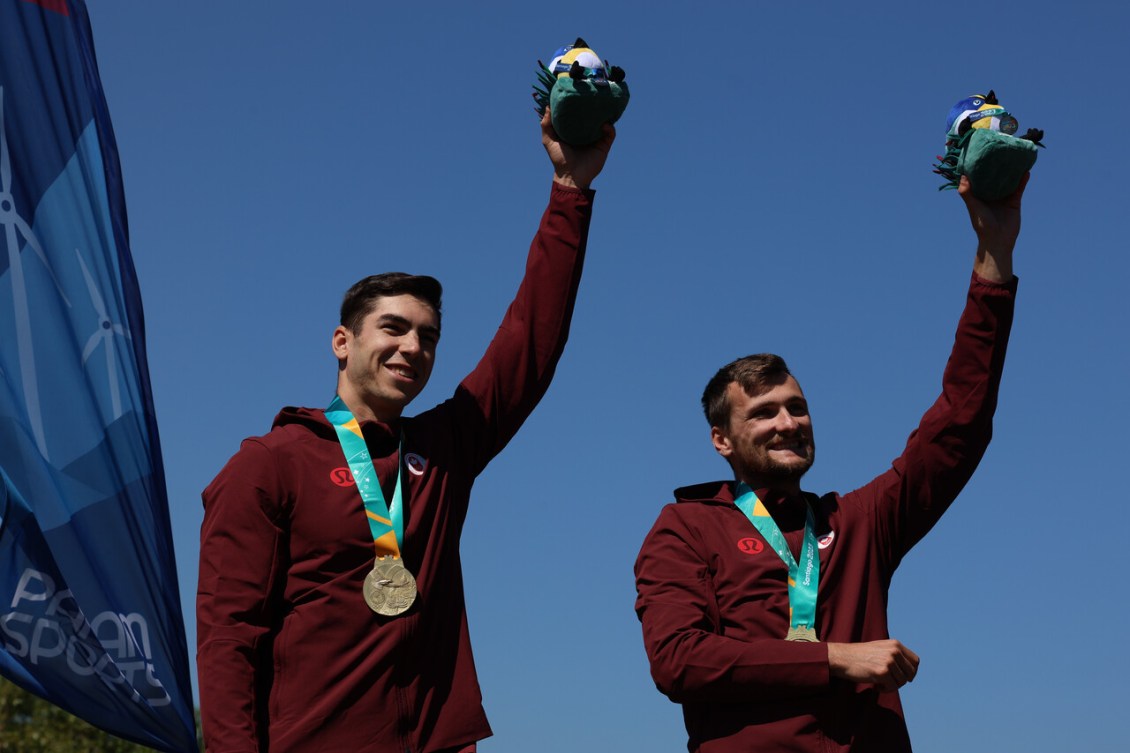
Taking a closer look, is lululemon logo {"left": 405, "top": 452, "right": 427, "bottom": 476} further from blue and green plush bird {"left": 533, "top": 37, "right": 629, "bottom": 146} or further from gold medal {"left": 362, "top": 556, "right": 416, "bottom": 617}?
blue and green plush bird {"left": 533, "top": 37, "right": 629, "bottom": 146}

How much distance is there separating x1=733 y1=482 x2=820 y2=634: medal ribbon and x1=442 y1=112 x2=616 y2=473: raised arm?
35.3 inches

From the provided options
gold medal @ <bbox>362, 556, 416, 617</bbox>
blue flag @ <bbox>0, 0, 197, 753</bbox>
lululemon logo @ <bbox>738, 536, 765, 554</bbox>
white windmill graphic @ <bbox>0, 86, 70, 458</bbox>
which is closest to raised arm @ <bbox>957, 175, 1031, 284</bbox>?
lululemon logo @ <bbox>738, 536, 765, 554</bbox>

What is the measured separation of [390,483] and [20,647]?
180 cm

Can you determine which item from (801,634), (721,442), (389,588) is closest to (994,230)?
(721,442)

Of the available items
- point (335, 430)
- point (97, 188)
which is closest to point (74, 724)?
point (97, 188)

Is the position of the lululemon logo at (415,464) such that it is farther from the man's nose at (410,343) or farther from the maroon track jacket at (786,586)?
the maroon track jacket at (786,586)

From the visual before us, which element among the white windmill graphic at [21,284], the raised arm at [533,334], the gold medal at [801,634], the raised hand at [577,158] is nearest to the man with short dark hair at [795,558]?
the gold medal at [801,634]

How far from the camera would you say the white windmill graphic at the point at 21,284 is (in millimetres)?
5969

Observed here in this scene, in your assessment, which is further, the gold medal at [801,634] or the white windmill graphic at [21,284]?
the white windmill graphic at [21,284]

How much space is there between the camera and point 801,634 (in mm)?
4914

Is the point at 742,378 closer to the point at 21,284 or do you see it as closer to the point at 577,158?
the point at 577,158

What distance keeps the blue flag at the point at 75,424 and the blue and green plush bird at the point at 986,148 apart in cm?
362

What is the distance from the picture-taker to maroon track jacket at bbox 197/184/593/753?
4355 mm

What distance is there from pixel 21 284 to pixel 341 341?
5.93ft
